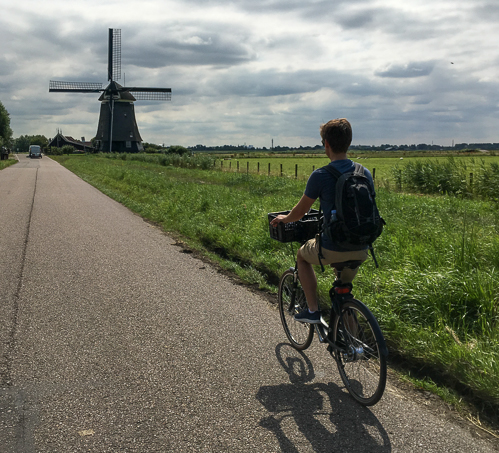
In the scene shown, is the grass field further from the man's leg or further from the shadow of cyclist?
the shadow of cyclist

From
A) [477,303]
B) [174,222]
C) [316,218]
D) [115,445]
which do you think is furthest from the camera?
[174,222]

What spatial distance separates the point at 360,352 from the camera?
11.2ft

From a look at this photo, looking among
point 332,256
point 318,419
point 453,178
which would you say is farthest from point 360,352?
point 453,178

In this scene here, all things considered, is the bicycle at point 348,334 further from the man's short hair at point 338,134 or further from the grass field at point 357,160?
the grass field at point 357,160

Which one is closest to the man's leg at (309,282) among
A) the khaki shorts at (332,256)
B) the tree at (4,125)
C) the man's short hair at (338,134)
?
the khaki shorts at (332,256)

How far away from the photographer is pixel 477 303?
4629 mm

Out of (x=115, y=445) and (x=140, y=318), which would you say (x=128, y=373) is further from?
(x=140, y=318)

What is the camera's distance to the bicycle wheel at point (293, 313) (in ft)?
14.1

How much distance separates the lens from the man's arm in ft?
11.8

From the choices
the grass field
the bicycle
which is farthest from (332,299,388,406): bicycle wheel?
the grass field

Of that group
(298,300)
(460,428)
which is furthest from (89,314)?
(460,428)

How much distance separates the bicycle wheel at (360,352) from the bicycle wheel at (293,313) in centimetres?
58

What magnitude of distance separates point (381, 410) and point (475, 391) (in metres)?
0.79

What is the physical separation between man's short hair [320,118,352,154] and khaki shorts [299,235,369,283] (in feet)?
2.31
